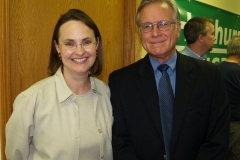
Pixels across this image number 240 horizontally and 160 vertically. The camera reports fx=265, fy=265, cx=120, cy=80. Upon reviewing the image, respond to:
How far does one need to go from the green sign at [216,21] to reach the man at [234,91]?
2.02ft

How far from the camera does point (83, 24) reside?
149cm

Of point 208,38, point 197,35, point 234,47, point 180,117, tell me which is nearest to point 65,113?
point 180,117

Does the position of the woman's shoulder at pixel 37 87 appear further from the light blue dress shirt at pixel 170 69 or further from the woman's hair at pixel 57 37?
the light blue dress shirt at pixel 170 69

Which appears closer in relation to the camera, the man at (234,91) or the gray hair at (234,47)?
the man at (234,91)

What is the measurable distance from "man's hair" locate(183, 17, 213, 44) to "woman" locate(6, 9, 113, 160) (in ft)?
6.20

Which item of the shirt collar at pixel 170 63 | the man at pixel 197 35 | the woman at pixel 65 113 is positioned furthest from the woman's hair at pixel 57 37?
the man at pixel 197 35

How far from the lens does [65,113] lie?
1471 millimetres

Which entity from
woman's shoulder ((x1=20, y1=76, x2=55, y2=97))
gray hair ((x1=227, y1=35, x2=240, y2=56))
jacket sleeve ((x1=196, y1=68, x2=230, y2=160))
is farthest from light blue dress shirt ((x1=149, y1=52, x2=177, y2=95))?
gray hair ((x1=227, y1=35, x2=240, y2=56))

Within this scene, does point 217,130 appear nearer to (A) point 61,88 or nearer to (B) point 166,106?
(B) point 166,106

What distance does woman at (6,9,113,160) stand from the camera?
1415 millimetres

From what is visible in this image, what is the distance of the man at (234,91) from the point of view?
3.01 m

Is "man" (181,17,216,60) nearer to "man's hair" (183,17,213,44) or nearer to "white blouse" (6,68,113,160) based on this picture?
"man's hair" (183,17,213,44)

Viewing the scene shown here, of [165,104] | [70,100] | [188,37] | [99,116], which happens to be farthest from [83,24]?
[188,37]

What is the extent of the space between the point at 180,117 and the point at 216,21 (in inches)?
120
